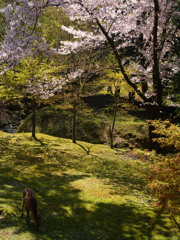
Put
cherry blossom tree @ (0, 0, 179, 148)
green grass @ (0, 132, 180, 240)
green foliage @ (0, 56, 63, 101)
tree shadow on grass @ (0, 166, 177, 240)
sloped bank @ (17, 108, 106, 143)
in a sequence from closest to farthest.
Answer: tree shadow on grass @ (0, 166, 177, 240)
green grass @ (0, 132, 180, 240)
cherry blossom tree @ (0, 0, 179, 148)
green foliage @ (0, 56, 63, 101)
sloped bank @ (17, 108, 106, 143)

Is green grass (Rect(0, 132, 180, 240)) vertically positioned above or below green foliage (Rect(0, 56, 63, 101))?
below

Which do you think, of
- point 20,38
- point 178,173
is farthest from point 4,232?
point 20,38

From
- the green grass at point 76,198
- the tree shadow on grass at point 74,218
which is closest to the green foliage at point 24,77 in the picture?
the green grass at point 76,198

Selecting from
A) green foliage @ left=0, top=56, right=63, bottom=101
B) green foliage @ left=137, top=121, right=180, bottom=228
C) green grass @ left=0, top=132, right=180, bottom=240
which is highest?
green foliage @ left=0, top=56, right=63, bottom=101

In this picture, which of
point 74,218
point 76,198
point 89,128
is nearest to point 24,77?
point 89,128

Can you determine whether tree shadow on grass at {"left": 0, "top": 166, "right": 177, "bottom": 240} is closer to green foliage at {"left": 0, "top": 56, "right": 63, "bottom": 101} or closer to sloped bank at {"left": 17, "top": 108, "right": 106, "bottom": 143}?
green foliage at {"left": 0, "top": 56, "right": 63, "bottom": 101}

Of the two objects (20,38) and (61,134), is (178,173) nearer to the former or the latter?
(20,38)

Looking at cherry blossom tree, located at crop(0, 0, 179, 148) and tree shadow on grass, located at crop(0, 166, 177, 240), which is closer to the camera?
tree shadow on grass, located at crop(0, 166, 177, 240)

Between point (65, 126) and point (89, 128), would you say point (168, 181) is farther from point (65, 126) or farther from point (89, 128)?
point (65, 126)

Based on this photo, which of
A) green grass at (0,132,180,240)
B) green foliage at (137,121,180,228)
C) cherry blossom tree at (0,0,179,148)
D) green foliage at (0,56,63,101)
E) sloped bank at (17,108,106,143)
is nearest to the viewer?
green foliage at (137,121,180,228)

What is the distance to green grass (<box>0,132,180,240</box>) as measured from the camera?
6062 mm

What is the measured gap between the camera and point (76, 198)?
8508 mm

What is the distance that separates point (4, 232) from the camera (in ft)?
17.9

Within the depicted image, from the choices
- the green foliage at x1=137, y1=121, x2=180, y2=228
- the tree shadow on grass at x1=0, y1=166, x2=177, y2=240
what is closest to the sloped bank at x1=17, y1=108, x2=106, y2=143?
the tree shadow on grass at x1=0, y1=166, x2=177, y2=240
